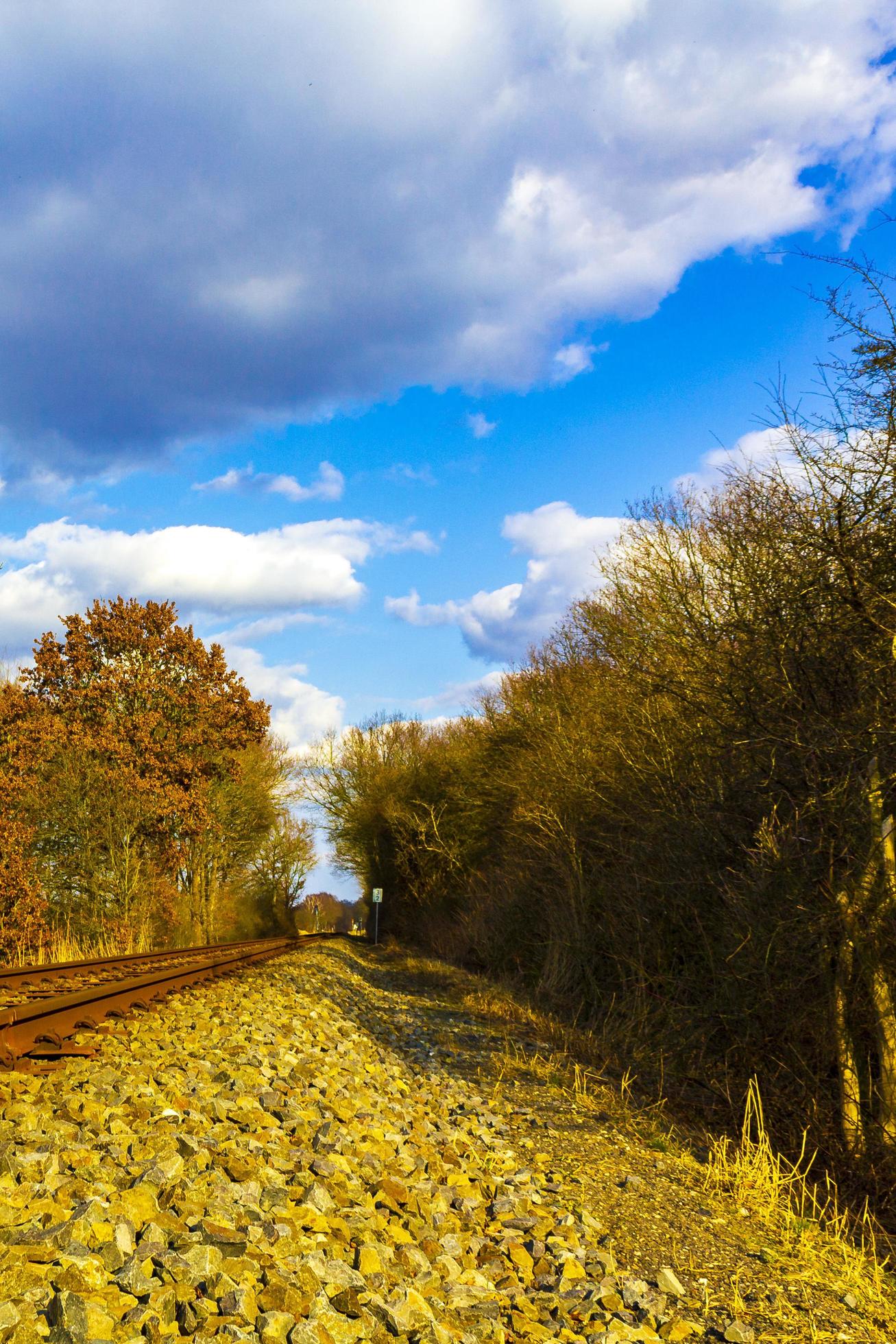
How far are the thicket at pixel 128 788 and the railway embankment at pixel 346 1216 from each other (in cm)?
1512

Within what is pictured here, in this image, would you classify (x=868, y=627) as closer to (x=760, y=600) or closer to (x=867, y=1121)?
(x=760, y=600)

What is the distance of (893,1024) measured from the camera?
6.59m

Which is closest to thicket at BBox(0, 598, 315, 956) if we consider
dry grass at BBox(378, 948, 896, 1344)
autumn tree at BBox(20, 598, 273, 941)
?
autumn tree at BBox(20, 598, 273, 941)

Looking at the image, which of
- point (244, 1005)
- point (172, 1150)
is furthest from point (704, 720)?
point (172, 1150)

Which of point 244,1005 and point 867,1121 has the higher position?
point 244,1005

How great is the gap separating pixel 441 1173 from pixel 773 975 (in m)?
3.91

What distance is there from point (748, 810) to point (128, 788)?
1820cm

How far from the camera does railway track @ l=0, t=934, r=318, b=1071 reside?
5707mm

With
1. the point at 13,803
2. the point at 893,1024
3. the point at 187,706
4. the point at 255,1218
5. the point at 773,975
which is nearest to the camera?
the point at 255,1218

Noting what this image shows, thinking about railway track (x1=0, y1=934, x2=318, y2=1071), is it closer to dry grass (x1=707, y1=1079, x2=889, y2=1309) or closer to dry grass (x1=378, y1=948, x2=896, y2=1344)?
dry grass (x1=378, y1=948, x2=896, y2=1344)

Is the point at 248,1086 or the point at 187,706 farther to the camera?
the point at 187,706

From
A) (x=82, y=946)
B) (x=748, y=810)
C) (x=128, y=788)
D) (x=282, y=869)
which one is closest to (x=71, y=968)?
(x=748, y=810)

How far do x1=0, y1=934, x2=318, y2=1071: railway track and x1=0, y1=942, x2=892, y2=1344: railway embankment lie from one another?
0.32 meters

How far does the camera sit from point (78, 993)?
7500 millimetres
